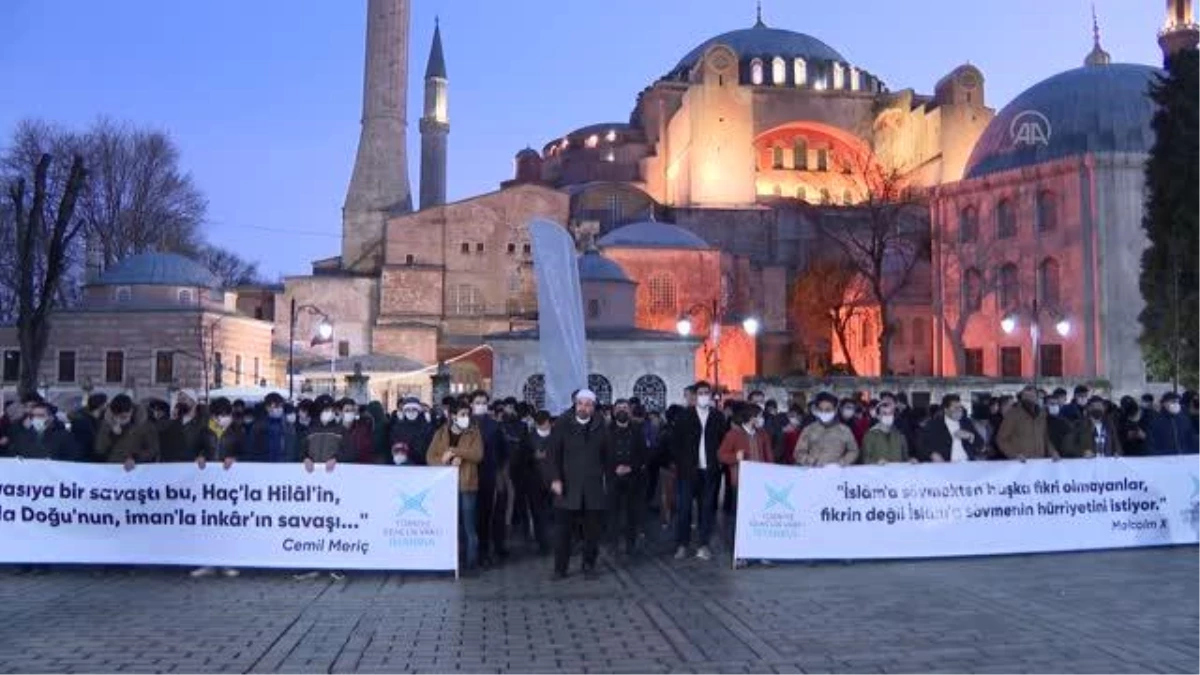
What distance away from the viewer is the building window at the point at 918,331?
5294 centimetres

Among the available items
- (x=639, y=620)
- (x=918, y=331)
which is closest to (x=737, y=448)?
(x=639, y=620)

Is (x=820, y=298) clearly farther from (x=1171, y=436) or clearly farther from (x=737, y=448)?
(x=737, y=448)

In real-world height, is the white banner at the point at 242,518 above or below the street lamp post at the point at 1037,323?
below

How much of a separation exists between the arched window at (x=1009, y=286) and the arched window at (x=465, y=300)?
2403cm

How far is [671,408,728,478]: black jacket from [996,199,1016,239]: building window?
37.0 meters

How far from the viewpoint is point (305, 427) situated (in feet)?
38.9

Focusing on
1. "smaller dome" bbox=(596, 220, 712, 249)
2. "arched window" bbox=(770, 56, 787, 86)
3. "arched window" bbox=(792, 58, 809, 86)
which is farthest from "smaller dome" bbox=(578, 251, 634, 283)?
"arched window" bbox=(792, 58, 809, 86)

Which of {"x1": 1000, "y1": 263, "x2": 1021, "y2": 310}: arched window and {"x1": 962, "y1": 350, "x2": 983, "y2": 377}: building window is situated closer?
{"x1": 1000, "y1": 263, "x2": 1021, "y2": 310}: arched window

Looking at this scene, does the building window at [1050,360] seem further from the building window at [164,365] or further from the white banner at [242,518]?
the white banner at [242,518]

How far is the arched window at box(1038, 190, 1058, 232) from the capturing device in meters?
42.8

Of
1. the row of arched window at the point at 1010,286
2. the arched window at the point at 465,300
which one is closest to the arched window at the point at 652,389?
the row of arched window at the point at 1010,286

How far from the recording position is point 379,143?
58156 mm

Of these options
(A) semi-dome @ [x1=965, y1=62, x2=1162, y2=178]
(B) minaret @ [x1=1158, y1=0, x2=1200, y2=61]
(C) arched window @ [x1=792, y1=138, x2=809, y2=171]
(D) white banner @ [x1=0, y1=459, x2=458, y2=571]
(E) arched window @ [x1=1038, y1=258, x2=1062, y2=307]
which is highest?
(B) minaret @ [x1=1158, y1=0, x2=1200, y2=61]

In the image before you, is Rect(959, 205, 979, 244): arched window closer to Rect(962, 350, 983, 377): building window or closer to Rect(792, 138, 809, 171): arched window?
Rect(962, 350, 983, 377): building window
